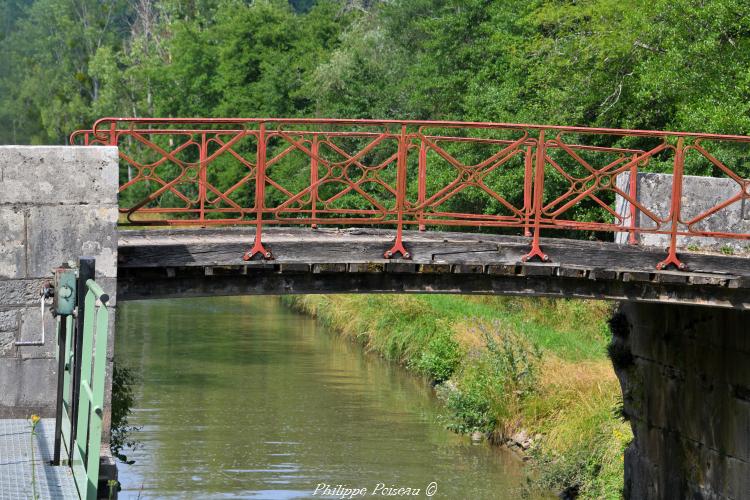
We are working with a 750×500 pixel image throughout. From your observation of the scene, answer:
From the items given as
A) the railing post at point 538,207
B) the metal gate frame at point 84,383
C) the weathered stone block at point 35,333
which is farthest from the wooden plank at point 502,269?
the metal gate frame at point 84,383

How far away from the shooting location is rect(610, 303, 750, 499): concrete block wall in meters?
11.2

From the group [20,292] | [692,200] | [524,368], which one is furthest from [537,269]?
[524,368]

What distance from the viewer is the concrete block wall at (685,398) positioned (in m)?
11.2

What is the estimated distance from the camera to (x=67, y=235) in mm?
8039

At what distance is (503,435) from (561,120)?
7.96 metres

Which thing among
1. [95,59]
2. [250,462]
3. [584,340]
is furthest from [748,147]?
[95,59]

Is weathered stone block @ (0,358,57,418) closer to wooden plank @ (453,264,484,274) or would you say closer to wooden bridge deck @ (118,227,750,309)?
wooden bridge deck @ (118,227,750,309)

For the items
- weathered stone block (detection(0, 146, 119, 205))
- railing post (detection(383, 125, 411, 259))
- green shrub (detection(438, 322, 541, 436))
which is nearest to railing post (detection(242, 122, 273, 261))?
railing post (detection(383, 125, 411, 259))

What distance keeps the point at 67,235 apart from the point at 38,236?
19 cm

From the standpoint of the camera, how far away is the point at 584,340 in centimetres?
2173

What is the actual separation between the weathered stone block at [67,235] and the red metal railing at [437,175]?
33.5 inches

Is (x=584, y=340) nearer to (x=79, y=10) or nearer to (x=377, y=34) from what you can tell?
(x=377, y=34)

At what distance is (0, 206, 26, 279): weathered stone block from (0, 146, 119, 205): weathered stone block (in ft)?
0.31

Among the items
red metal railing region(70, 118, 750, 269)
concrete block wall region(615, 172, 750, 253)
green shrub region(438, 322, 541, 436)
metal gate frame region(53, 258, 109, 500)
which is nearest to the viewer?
metal gate frame region(53, 258, 109, 500)
